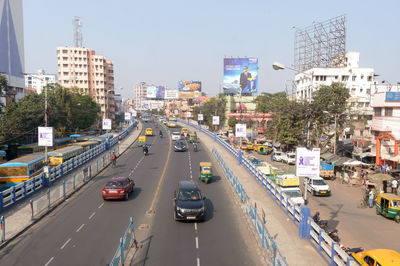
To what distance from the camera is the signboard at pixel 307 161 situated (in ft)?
48.4

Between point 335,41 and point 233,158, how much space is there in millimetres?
56306

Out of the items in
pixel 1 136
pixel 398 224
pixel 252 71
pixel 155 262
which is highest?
pixel 252 71

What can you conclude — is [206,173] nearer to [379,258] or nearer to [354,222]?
[354,222]

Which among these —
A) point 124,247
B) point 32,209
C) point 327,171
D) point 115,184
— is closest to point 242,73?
point 327,171

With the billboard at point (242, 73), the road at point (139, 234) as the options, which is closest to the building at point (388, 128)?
the road at point (139, 234)

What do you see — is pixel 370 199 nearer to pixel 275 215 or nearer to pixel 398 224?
pixel 398 224

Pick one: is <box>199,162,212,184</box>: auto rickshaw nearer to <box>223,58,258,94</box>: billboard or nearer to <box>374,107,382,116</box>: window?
<box>374,107,382,116</box>: window

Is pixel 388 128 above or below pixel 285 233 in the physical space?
above

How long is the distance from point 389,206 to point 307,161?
33.5ft

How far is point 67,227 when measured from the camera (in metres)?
16.0

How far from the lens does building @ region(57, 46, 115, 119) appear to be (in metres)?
128

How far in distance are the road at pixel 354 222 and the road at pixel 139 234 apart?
6.58 metres

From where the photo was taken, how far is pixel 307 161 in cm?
1484

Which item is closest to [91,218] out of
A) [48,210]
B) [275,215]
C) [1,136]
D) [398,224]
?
[48,210]
